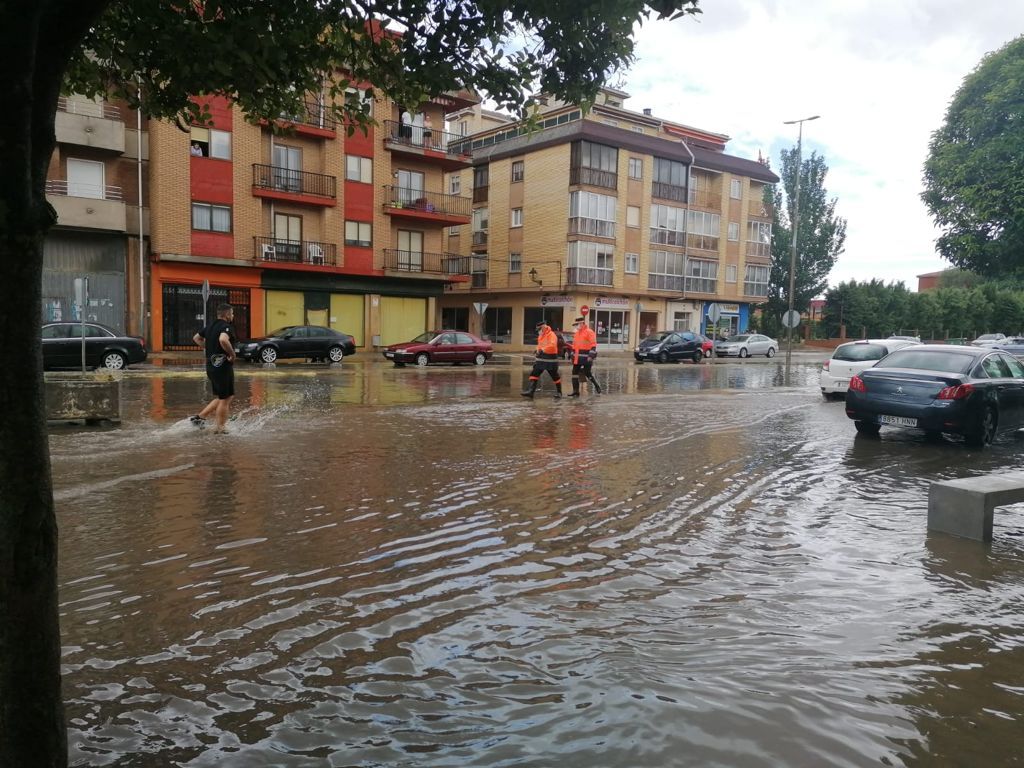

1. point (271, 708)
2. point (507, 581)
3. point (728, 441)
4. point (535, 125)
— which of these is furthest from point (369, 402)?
point (271, 708)

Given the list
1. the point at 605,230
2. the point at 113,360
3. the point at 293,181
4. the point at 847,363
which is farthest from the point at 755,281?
the point at 113,360

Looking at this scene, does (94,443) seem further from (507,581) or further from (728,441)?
(728,441)

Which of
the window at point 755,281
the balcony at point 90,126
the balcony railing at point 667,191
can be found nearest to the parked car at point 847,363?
the balcony at point 90,126

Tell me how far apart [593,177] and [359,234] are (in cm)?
1551

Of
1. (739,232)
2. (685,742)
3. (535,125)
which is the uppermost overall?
(739,232)

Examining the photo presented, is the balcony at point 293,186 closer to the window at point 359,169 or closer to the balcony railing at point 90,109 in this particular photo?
the window at point 359,169

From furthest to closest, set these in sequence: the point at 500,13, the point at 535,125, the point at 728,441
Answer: the point at 728,441, the point at 535,125, the point at 500,13

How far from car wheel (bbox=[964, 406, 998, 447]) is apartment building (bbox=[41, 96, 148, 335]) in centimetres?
2796

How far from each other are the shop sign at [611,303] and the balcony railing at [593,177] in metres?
6.57

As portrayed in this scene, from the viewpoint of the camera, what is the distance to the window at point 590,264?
43812mm

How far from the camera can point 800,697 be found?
3.49m

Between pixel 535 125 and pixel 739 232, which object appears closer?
pixel 535 125

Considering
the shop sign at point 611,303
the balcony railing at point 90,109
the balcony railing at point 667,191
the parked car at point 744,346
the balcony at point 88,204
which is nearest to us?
the balcony railing at point 90,109

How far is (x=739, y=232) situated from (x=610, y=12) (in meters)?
52.5
